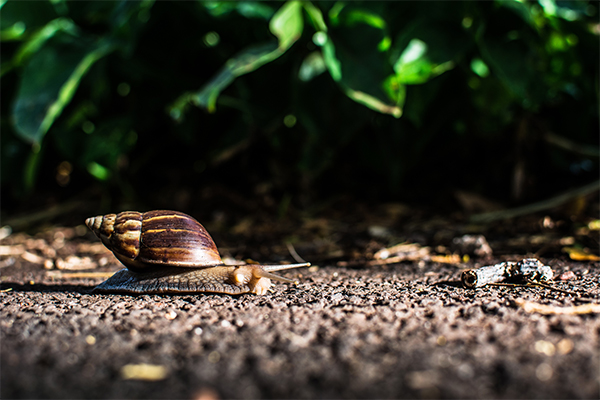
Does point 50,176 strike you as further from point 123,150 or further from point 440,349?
point 440,349

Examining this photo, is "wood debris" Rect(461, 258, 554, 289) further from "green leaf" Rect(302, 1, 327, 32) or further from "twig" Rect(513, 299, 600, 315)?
"green leaf" Rect(302, 1, 327, 32)

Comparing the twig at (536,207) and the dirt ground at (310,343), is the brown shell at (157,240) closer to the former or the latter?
the dirt ground at (310,343)

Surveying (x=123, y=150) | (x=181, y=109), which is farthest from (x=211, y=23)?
(x=123, y=150)

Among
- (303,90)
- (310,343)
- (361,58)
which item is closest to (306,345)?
(310,343)

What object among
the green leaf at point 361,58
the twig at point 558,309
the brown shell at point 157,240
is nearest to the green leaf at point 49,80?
the brown shell at point 157,240

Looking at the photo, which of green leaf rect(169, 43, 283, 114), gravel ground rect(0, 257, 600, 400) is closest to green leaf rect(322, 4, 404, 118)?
green leaf rect(169, 43, 283, 114)
